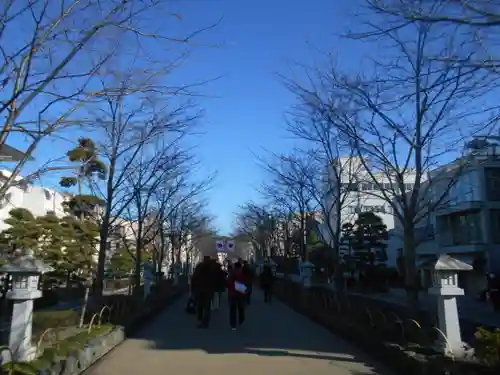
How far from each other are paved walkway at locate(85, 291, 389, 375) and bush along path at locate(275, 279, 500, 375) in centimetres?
24

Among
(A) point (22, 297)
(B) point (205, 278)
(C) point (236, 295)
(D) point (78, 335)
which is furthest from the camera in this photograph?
(B) point (205, 278)

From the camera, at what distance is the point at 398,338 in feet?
27.5

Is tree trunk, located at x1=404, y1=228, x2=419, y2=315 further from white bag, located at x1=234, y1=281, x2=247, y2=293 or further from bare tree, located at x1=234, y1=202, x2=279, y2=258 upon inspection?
bare tree, located at x1=234, y1=202, x2=279, y2=258

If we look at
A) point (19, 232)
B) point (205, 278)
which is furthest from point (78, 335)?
point (19, 232)

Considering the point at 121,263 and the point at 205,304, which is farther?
the point at 121,263

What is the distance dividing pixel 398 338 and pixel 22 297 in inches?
214

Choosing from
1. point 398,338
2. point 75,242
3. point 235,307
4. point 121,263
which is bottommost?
point 398,338

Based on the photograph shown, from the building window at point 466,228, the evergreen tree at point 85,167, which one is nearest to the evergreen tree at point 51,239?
the evergreen tree at point 85,167

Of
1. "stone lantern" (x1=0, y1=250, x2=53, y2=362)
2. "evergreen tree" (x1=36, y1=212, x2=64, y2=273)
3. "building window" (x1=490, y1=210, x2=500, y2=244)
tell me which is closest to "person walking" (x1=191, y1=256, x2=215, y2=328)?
"stone lantern" (x1=0, y1=250, x2=53, y2=362)

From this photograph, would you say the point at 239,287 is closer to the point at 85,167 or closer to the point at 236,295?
the point at 236,295

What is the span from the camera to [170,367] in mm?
7512

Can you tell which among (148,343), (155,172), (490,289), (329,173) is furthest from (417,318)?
(490,289)

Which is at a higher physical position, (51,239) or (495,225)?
(495,225)

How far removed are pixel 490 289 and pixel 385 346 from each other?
54.0ft
